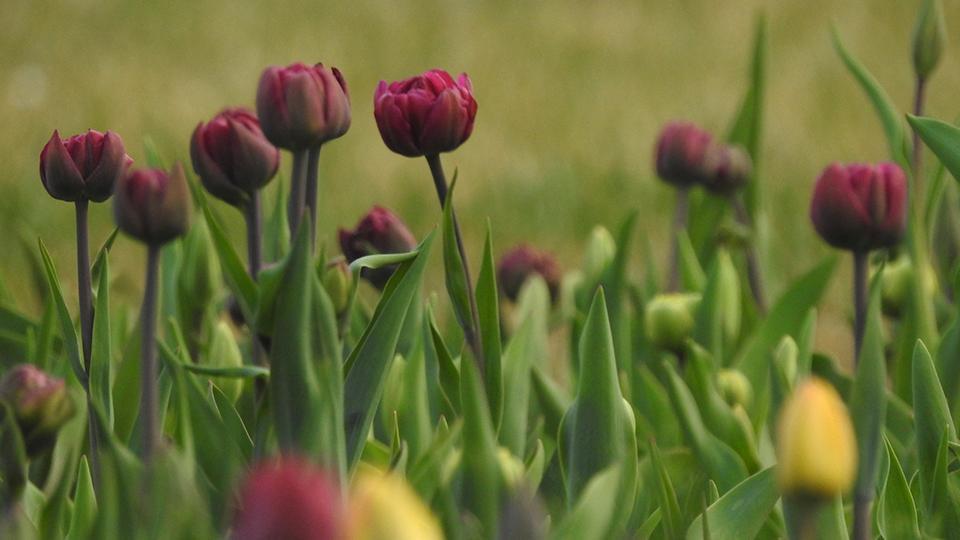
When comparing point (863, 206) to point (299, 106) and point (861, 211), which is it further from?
point (299, 106)

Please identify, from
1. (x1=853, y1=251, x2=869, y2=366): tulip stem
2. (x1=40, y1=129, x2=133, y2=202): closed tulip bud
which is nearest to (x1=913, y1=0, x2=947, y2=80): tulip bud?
(x1=853, y1=251, x2=869, y2=366): tulip stem

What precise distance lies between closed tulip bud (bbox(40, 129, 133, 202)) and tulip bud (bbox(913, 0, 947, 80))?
881 millimetres

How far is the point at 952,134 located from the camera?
1.08m

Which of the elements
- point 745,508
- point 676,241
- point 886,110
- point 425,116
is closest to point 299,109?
point 425,116

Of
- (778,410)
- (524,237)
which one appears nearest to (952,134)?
(778,410)

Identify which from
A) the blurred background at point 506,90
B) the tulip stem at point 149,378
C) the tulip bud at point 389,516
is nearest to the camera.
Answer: the tulip bud at point 389,516

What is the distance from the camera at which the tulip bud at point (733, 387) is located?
54.0 inches

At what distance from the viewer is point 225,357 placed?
4.20ft

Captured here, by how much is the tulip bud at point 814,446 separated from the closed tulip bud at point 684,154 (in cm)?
129

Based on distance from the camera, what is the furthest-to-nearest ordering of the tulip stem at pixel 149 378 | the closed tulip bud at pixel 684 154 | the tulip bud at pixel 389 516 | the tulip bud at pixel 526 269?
the closed tulip bud at pixel 684 154
the tulip bud at pixel 526 269
the tulip stem at pixel 149 378
the tulip bud at pixel 389 516

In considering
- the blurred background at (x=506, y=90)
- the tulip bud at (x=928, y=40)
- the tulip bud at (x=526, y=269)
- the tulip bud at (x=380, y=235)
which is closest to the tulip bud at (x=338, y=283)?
the tulip bud at (x=380, y=235)

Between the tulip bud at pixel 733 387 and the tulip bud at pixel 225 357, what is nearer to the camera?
the tulip bud at pixel 225 357

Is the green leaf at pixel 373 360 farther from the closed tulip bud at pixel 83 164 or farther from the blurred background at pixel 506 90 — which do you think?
the blurred background at pixel 506 90

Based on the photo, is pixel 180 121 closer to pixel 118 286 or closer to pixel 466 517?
pixel 118 286
